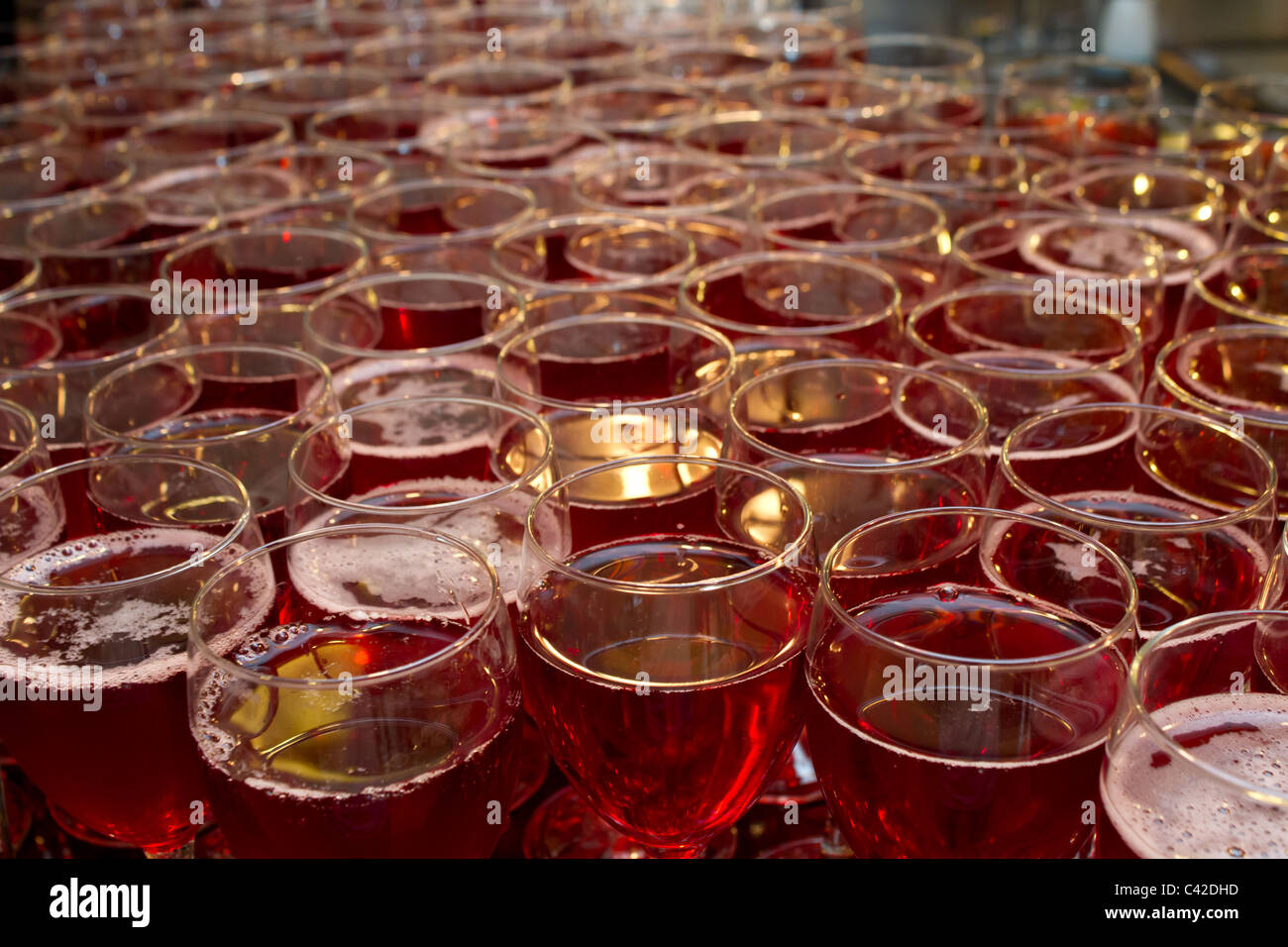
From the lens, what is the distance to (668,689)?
0.81 m

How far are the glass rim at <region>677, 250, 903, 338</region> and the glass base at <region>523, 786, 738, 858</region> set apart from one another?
0.43 m

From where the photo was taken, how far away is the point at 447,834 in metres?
0.81

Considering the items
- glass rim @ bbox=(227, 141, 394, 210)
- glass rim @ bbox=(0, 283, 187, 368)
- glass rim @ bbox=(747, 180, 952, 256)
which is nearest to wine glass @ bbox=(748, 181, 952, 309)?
glass rim @ bbox=(747, 180, 952, 256)

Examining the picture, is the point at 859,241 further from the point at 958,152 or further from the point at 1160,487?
the point at 1160,487

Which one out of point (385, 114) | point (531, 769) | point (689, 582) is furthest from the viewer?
point (385, 114)

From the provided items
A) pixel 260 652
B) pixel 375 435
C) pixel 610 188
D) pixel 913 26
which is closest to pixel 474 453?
pixel 375 435

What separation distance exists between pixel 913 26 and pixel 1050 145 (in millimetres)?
1839

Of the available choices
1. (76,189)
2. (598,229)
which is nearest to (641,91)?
(598,229)

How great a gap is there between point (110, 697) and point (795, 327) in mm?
730

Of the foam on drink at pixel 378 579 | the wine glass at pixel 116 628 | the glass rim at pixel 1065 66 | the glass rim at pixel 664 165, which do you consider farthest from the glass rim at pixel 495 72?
the foam on drink at pixel 378 579

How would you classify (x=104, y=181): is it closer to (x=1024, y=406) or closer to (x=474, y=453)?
(x=474, y=453)

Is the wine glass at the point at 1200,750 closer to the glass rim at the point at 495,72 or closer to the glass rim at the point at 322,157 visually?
the glass rim at the point at 322,157

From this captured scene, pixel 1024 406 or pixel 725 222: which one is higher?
pixel 725 222

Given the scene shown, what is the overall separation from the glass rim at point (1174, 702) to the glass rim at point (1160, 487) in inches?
4.0
